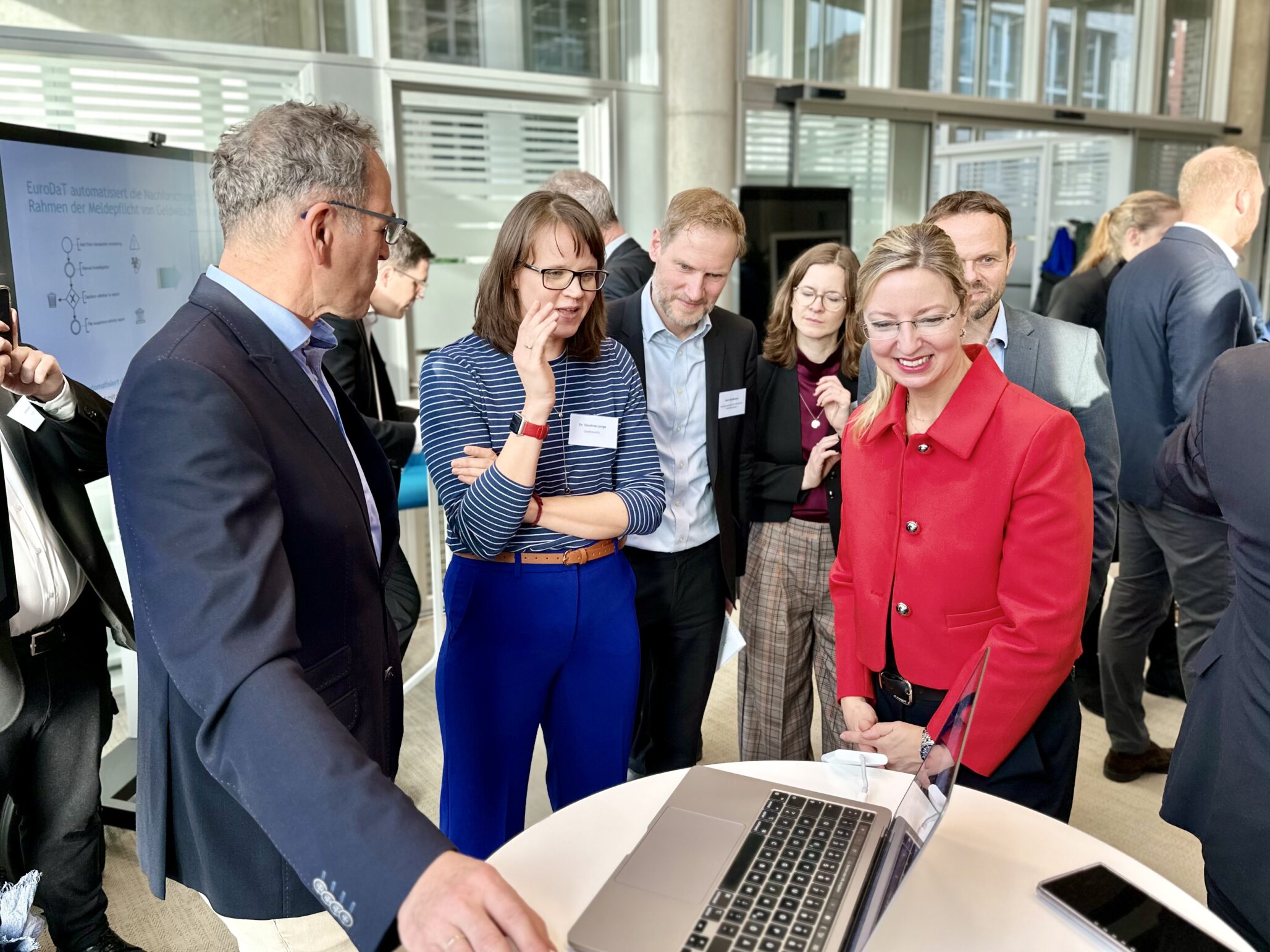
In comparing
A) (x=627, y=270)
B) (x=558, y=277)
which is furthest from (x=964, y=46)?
(x=558, y=277)

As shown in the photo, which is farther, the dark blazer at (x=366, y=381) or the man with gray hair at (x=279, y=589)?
the dark blazer at (x=366, y=381)

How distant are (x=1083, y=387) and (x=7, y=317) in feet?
6.86

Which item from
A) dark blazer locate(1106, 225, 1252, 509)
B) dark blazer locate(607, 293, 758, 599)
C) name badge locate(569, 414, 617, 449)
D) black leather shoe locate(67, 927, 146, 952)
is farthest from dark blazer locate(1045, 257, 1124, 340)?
black leather shoe locate(67, 927, 146, 952)

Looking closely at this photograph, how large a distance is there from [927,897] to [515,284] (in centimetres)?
139

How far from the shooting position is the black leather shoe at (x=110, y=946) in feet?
7.14

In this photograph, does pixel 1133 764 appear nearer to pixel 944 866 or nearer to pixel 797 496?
pixel 797 496

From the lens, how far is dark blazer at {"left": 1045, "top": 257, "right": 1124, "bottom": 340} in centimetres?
406

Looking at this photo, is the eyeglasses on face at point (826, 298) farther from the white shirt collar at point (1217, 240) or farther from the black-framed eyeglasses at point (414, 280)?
the black-framed eyeglasses at point (414, 280)

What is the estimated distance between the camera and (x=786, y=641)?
107 inches

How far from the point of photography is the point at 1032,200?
8.65 meters

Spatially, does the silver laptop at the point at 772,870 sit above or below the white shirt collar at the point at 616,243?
below

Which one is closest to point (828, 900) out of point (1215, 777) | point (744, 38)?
point (1215, 777)

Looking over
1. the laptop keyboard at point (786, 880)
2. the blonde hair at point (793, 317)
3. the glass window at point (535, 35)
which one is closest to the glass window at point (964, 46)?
the glass window at point (535, 35)

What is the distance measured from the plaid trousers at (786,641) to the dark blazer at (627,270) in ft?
3.71
